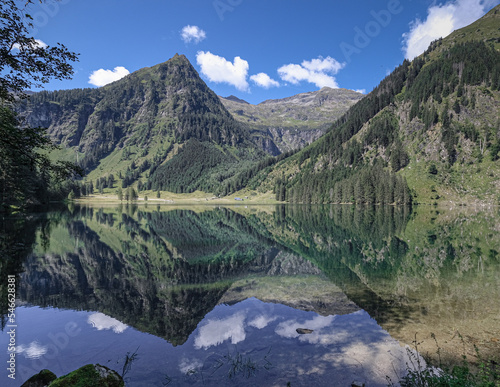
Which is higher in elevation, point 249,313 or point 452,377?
point 452,377

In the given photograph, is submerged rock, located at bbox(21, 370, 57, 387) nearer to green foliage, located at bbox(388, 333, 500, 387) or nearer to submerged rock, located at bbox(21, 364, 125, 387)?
submerged rock, located at bbox(21, 364, 125, 387)

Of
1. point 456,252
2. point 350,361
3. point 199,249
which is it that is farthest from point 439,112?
point 350,361

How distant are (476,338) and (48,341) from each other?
22250 mm

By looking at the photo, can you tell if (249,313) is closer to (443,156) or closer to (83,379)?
(83,379)

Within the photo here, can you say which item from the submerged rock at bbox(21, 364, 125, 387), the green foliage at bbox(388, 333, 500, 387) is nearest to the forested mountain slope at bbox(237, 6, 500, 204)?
the green foliage at bbox(388, 333, 500, 387)

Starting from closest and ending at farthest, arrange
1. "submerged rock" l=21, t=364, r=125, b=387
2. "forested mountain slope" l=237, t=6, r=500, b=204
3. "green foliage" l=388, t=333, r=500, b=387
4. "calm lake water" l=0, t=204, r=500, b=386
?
"submerged rock" l=21, t=364, r=125, b=387 < "green foliage" l=388, t=333, r=500, b=387 < "calm lake water" l=0, t=204, r=500, b=386 < "forested mountain slope" l=237, t=6, r=500, b=204

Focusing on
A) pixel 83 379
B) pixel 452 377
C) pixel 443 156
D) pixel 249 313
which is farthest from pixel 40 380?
pixel 443 156

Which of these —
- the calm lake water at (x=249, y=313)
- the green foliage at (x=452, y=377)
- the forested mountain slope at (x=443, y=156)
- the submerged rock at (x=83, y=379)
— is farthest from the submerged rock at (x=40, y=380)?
the forested mountain slope at (x=443, y=156)

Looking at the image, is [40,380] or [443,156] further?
[443,156]

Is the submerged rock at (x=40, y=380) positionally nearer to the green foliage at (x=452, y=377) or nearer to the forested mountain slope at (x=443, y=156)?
the green foliage at (x=452, y=377)

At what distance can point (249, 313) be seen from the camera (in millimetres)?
18719

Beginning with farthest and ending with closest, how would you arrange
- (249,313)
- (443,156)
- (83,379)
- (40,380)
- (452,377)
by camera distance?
(443,156)
(249,313)
(452,377)
(40,380)
(83,379)

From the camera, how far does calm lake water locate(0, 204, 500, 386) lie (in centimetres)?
1210

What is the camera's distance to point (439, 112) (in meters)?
186
